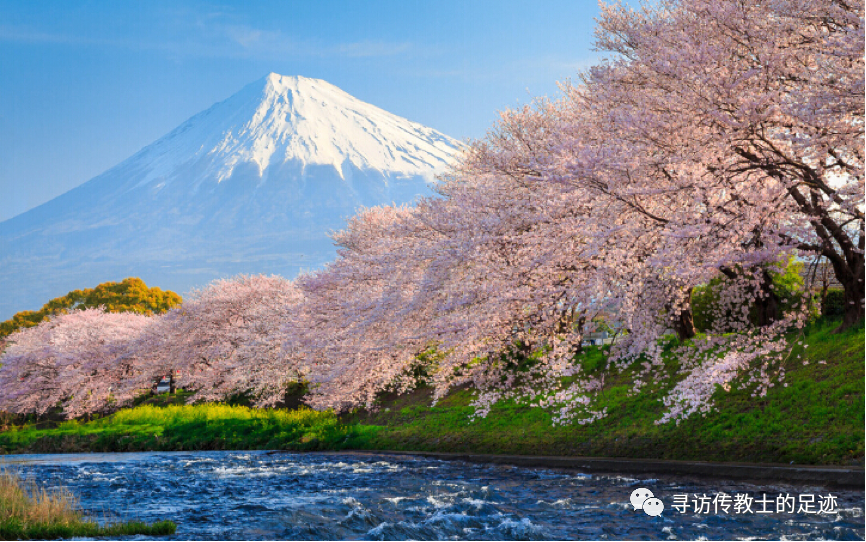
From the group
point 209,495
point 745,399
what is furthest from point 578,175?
point 209,495

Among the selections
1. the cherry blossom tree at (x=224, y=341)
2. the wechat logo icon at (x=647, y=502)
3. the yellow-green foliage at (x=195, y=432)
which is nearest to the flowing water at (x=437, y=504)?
the wechat logo icon at (x=647, y=502)

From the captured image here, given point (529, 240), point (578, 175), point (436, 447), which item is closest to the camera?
point (578, 175)

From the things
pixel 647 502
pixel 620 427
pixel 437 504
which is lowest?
pixel 437 504

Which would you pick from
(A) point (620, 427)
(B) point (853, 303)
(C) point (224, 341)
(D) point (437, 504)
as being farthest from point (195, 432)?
(B) point (853, 303)

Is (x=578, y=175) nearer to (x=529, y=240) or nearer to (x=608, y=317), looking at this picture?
(x=529, y=240)

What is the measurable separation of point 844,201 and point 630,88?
16.2 ft

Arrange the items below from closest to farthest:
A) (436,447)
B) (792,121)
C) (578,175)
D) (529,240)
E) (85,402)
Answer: (792,121)
(578,175)
(529,240)
(436,447)
(85,402)

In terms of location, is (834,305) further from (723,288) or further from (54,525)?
(54,525)

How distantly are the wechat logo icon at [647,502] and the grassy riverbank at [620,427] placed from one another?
2.41 metres

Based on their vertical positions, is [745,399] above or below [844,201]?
below

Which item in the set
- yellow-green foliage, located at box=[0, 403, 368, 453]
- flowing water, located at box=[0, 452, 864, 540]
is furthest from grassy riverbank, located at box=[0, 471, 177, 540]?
yellow-green foliage, located at box=[0, 403, 368, 453]

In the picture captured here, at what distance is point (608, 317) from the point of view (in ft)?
41.6

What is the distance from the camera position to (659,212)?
12.1m

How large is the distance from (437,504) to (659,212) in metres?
6.19
